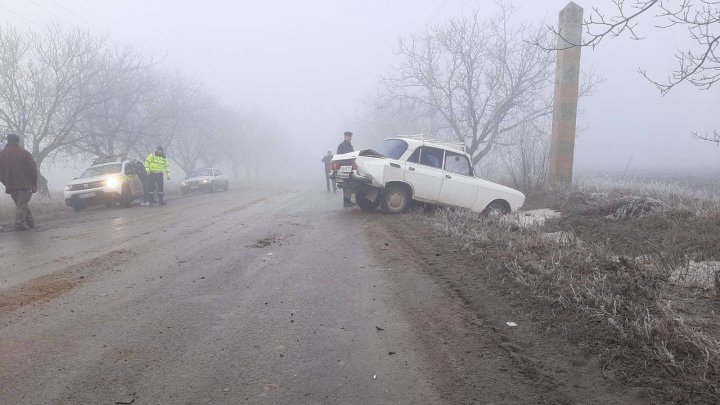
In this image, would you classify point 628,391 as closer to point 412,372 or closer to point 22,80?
point 412,372

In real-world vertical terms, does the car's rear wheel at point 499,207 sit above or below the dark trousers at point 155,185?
below

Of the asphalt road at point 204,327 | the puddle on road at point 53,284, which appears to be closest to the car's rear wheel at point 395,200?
the asphalt road at point 204,327

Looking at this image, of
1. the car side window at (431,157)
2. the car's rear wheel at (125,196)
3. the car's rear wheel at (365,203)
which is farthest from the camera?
the car's rear wheel at (125,196)

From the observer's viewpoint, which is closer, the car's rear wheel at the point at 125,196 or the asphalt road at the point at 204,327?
the asphalt road at the point at 204,327

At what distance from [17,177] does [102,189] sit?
183 inches

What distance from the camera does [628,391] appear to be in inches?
99.2

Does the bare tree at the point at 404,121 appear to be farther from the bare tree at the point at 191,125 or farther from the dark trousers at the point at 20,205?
Result: the dark trousers at the point at 20,205

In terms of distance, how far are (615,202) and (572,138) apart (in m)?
5.50

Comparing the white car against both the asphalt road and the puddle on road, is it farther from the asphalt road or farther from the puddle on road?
the puddle on road

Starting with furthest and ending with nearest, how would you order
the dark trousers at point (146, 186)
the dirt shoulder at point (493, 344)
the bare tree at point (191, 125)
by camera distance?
the bare tree at point (191, 125) < the dark trousers at point (146, 186) < the dirt shoulder at point (493, 344)

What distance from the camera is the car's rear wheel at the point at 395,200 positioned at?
1013 cm

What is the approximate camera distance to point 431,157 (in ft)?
33.7

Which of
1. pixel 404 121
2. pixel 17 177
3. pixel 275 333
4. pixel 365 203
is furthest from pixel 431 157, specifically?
pixel 404 121

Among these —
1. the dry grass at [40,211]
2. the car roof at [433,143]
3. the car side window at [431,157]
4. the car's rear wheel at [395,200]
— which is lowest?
the dry grass at [40,211]
